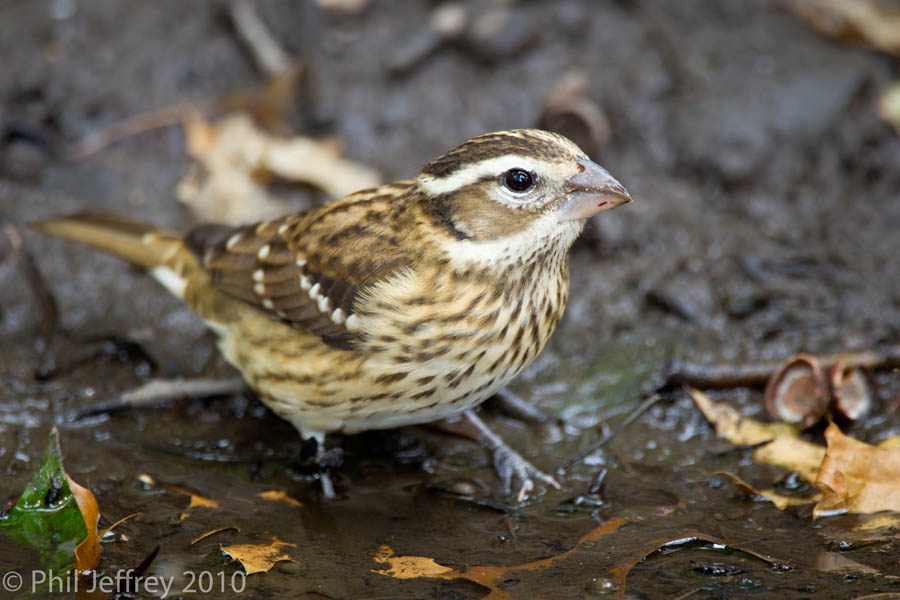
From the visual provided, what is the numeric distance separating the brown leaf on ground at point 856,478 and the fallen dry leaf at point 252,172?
3.51 metres

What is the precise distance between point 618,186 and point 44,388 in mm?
3259

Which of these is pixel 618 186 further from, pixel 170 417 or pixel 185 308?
pixel 185 308

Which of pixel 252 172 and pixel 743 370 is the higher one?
pixel 252 172

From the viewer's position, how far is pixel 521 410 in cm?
523

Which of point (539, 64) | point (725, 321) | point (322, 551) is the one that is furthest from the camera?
point (539, 64)

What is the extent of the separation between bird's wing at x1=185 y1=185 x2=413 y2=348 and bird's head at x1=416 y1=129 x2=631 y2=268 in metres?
0.33

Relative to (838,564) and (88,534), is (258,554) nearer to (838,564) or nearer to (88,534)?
(88,534)

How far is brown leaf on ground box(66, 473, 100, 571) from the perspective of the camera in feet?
12.3

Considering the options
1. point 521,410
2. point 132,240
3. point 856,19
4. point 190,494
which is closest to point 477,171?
point 521,410

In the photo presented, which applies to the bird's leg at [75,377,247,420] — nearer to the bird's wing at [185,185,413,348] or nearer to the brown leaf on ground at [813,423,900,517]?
the bird's wing at [185,185,413,348]

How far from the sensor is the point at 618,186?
4.20m

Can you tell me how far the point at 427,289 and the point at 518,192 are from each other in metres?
0.58

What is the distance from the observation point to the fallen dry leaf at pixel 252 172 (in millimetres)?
6500

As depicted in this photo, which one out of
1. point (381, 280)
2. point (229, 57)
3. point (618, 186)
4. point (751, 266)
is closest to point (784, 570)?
point (618, 186)
